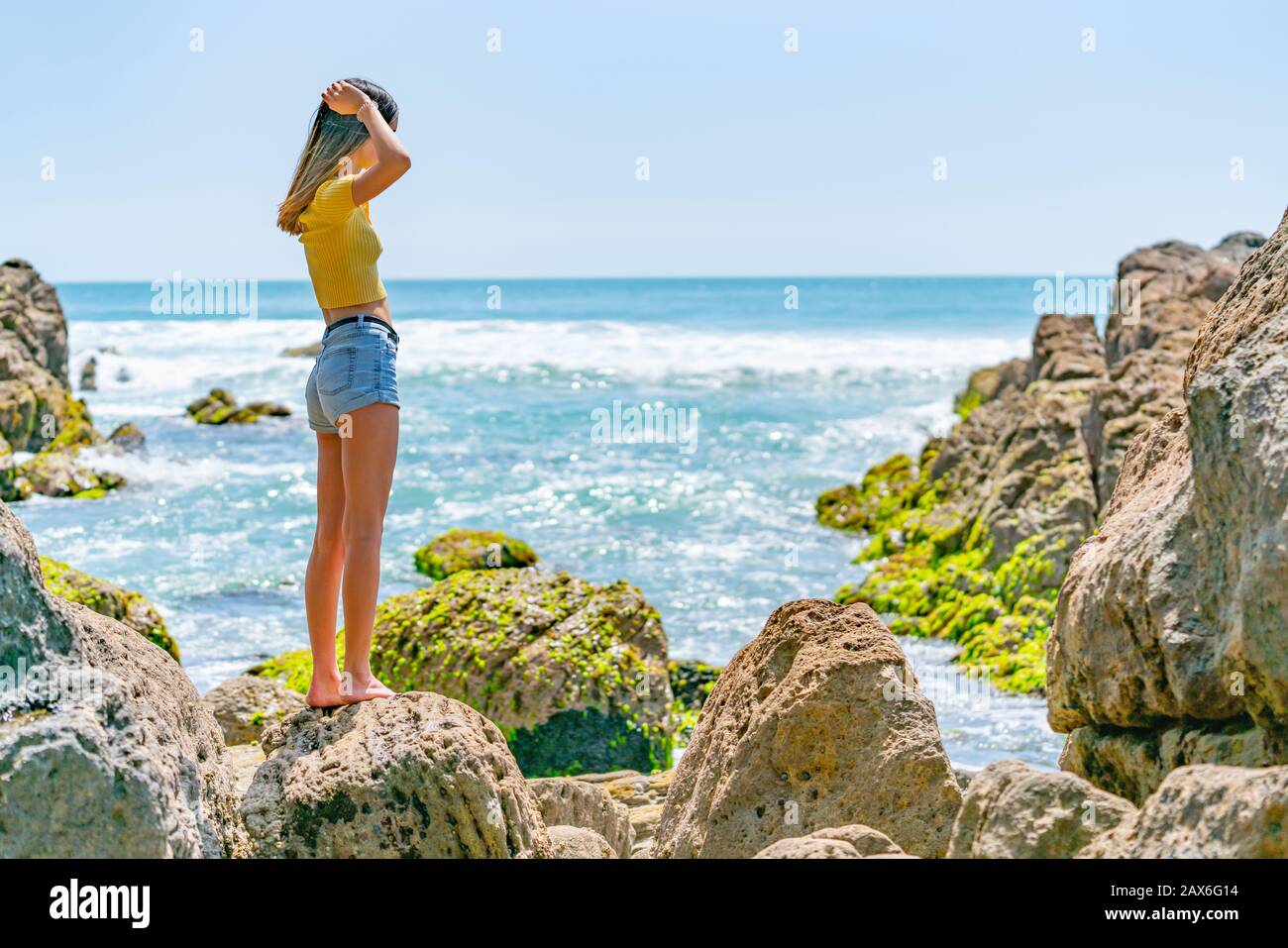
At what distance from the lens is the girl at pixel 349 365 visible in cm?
482

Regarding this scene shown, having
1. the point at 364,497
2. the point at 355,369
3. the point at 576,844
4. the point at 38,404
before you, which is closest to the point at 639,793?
the point at 576,844

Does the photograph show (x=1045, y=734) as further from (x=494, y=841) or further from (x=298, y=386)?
(x=298, y=386)

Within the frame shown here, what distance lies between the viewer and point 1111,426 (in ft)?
42.8

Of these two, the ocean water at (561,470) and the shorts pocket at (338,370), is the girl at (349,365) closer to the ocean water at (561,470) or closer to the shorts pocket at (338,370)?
the shorts pocket at (338,370)

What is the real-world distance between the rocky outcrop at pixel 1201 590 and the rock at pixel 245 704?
5406mm

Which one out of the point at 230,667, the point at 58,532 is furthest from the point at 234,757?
the point at 58,532

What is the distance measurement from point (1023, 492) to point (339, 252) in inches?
416

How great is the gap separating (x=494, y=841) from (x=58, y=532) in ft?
54.9

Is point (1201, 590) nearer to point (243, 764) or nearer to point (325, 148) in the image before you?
point (325, 148)

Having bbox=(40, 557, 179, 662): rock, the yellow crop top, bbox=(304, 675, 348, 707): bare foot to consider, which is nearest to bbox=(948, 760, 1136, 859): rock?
bbox=(304, 675, 348, 707): bare foot

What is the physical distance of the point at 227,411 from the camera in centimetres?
3167

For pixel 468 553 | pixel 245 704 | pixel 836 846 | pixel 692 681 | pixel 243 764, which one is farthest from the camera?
pixel 468 553
